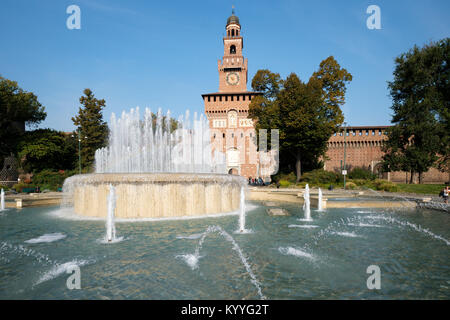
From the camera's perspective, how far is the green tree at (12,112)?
31.1 metres

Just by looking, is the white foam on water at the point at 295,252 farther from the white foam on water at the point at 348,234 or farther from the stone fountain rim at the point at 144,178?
the stone fountain rim at the point at 144,178

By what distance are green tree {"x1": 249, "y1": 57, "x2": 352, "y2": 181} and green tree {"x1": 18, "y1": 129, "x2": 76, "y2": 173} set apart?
77.4ft

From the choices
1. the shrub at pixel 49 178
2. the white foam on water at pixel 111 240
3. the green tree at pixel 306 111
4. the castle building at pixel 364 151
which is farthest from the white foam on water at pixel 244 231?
the castle building at pixel 364 151

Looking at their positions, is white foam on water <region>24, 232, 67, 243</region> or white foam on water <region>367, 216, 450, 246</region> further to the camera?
white foam on water <region>367, 216, 450, 246</region>

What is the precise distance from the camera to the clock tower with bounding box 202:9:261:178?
40562mm

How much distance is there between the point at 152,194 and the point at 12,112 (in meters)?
32.9

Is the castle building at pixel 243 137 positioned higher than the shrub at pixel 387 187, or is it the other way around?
the castle building at pixel 243 137

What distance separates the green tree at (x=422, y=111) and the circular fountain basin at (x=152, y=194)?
22.9m

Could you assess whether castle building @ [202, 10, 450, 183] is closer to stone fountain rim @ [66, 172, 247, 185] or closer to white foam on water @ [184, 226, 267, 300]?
stone fountain rim @ [66, 172, 247, 185]

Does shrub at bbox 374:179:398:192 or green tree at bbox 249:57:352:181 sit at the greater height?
green tree at bbox 249:57:352:181

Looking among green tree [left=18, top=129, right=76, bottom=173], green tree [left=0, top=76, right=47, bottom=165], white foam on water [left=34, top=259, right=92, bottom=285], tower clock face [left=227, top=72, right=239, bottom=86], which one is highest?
→ tower clock face [left=227, top=72, right=239, bottom=86]

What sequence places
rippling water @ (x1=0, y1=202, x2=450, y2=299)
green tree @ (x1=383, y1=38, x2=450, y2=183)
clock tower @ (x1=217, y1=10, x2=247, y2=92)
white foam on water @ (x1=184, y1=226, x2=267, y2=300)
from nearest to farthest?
1. rippling water @ (x1=0, y1=202, x2=450, y2=299)
2. white foam on water @ (x1=184, y1=226, x2=267, y2=300)
3. green tree @ (x1=383, y1=38, x2=450, y2=183)
4. clock tower @ (x1=217, y1=10, x2=247, y2=92)

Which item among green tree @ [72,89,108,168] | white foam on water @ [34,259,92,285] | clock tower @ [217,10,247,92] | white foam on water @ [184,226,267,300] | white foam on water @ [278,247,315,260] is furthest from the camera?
clock tower @ [217,10,247,92]

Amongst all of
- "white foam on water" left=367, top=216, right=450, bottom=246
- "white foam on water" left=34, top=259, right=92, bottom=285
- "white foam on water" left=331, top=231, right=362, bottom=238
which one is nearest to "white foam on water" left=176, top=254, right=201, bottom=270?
"white foam on water" left=34, top=259, right=92, bottom=285
